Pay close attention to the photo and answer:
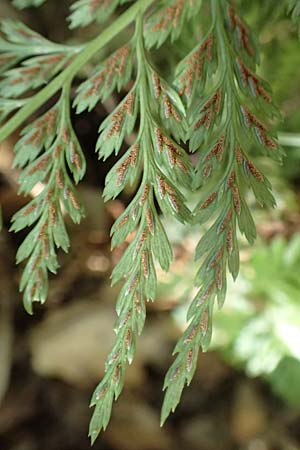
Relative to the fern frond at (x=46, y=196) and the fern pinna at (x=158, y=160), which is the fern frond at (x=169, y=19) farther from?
the fern frond at (x=46, y=196)

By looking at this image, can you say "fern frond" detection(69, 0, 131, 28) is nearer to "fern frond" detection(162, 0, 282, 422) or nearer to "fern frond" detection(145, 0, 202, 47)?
"fern frond" detection(145, 0, 202, 47)

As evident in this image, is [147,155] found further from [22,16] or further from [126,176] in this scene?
[22,16]

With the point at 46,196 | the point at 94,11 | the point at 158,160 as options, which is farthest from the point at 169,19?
the point at 46,196

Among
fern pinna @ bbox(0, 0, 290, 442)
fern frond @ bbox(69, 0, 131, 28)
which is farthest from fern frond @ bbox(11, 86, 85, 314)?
fern frond @ bbox(69, 0, 131, 28)

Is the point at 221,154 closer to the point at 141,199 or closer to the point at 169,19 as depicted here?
the point at 141,199

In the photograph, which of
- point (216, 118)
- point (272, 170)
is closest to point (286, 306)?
point (272, 170)

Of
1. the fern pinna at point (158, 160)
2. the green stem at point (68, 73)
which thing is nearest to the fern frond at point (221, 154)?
the fern pinna at point (158, 160)

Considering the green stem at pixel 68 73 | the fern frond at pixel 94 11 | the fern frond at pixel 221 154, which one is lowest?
the fern frond at pixel 221 154

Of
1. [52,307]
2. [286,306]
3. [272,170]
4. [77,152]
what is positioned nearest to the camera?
[77,152]
